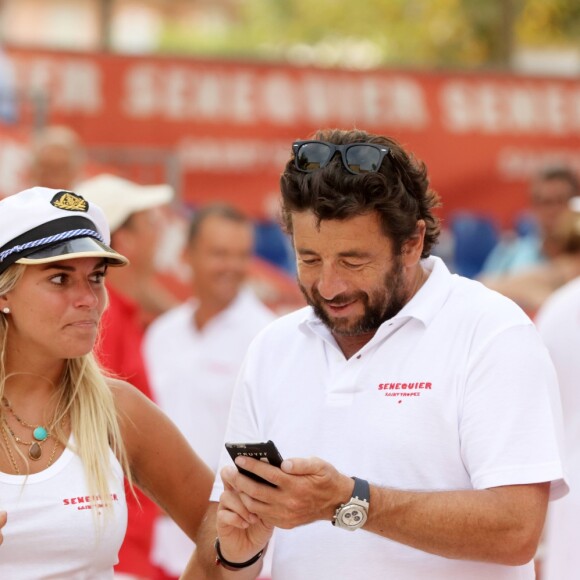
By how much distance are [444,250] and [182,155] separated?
2267 mm

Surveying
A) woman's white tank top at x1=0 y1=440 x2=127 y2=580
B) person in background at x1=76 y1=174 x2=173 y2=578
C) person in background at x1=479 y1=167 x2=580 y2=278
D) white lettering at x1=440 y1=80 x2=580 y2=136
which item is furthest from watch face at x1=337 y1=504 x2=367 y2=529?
white lettering at x1=440 y1=80 x2=580 y2=136

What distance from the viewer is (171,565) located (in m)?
6.39

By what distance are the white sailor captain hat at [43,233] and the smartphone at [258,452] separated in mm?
689

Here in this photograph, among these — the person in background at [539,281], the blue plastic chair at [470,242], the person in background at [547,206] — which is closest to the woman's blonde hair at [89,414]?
the person in background at [539,281]

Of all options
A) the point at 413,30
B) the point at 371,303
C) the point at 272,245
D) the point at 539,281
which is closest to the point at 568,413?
the point at 539,281

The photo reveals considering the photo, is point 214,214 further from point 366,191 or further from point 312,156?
point 366,191

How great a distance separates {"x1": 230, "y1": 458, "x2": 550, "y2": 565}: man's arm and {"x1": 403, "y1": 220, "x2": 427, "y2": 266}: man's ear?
2.09ft

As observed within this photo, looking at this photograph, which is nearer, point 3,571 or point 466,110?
point 3,571

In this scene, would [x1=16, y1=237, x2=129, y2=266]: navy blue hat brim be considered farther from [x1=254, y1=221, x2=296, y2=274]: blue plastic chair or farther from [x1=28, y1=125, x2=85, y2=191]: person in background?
[x1=254, y1=221, x2=296, y2=274]: blue plastic chair

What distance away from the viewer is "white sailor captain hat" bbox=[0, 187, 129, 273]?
338 centimetres

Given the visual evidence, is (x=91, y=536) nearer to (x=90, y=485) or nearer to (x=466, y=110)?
(x=90, y=485)

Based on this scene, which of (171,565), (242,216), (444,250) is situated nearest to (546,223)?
(444,250)

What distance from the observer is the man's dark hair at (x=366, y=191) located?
128 inches

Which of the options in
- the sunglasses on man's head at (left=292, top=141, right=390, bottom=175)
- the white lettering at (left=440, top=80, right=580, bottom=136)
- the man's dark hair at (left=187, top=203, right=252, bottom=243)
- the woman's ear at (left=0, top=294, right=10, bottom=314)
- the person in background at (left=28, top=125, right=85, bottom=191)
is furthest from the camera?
the white lettering at (left=440, top=80, right=580, bottom=136)
